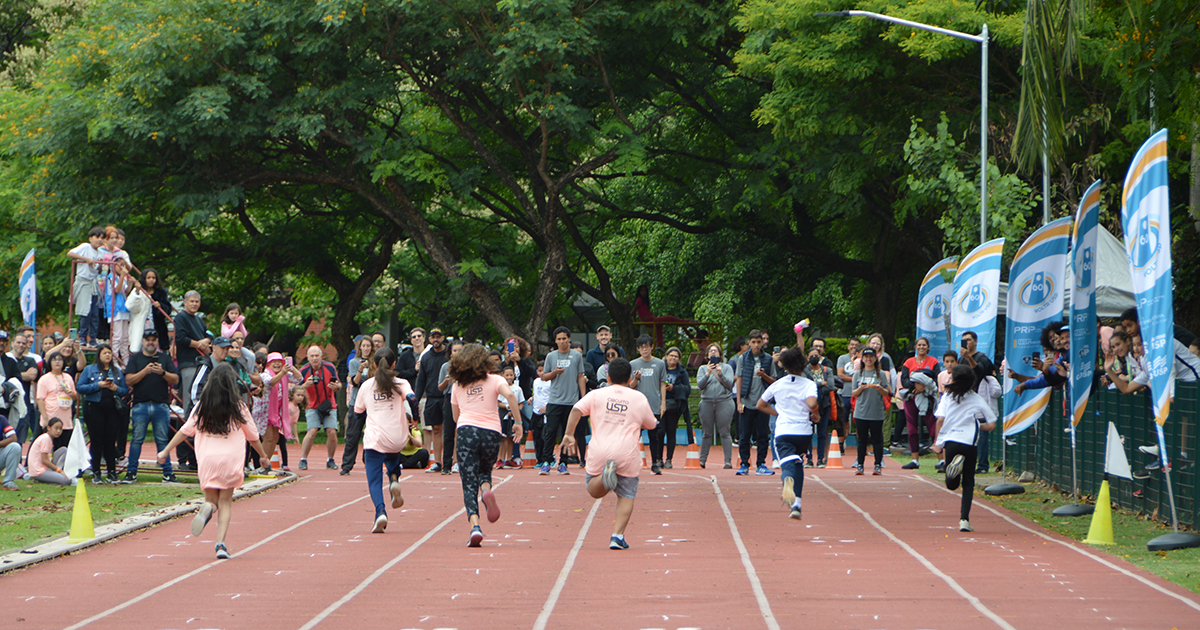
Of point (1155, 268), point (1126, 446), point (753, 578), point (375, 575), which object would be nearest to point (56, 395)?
point (375, 575)

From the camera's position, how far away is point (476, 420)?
37.1 feet

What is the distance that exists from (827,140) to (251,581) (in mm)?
16883

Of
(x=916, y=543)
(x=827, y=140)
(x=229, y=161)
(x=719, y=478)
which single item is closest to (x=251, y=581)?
(x=916, y=543)

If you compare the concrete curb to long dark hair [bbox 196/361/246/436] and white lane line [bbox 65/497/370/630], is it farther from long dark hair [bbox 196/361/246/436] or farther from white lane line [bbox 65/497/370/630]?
long dark hair [bbox 196/361/246/436]

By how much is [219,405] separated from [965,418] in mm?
6688

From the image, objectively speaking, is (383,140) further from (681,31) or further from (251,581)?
(251,581)

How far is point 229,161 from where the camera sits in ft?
89.2

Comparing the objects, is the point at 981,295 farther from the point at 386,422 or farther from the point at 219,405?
the point at 219,405

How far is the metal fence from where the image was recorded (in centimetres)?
1130

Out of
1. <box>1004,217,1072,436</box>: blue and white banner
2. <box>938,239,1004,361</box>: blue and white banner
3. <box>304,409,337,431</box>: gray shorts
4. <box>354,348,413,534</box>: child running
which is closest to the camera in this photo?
<box>354,348,413,534</box>: child running

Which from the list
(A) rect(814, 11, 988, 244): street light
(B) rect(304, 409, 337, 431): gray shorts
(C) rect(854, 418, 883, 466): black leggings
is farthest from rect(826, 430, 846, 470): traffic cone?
(B) rect(304, 409, 337, 431): gray shorts

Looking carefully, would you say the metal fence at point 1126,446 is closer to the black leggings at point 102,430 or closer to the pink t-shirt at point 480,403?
the pink t-shirt at point 480,403

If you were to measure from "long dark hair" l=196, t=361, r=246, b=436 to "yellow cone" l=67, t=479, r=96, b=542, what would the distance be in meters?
1.39

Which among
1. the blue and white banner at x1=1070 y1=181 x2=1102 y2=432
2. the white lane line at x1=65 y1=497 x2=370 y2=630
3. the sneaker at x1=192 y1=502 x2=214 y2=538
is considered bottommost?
the white lane line at x1=65 y1=497 x2=370 y2=630
